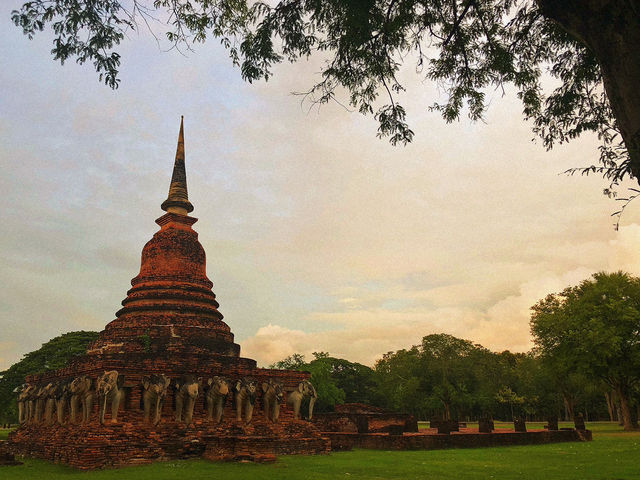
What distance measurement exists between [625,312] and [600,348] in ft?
8.08

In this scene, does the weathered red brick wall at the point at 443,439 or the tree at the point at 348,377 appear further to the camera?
the tree at the point at 348,377

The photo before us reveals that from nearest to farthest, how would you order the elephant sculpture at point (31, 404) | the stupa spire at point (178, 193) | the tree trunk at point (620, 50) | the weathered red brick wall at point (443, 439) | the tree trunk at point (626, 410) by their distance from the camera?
the tree trunk at point (620, 50), the weathered red brick wall at point (443, 439), the elephant sculpture at point (31, 404), the stupa spire at point (178, 193), the tree trunk at point (626, 410)

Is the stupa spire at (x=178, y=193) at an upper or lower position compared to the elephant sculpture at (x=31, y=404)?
upper

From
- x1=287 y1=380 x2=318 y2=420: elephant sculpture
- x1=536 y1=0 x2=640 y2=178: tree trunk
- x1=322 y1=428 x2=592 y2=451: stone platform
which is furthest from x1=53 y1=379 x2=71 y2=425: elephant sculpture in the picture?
x1=536 y1=0 x2=640 y2=178: tree trunk

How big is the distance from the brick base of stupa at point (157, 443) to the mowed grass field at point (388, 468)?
0.43 meters

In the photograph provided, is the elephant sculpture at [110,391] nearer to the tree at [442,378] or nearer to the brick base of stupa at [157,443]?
the brick base of stupa at [157,443]

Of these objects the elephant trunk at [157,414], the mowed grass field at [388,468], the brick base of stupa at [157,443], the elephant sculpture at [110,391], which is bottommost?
the mowed grass field at [388,468]

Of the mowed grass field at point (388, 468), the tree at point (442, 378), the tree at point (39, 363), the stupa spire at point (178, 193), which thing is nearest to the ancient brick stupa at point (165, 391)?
the mowed grass field at point (388, 468)

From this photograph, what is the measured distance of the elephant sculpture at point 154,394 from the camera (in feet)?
47.4

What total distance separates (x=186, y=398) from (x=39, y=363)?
22129mm

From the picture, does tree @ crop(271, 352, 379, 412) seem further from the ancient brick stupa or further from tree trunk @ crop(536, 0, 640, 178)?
tree trunk @ crop(536, 0, 640, 178)

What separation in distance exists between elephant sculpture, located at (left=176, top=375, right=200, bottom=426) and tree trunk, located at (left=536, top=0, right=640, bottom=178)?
1297 cm

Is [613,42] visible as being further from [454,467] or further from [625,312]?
[625,312]

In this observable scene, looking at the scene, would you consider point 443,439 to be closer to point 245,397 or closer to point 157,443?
point 245,397
